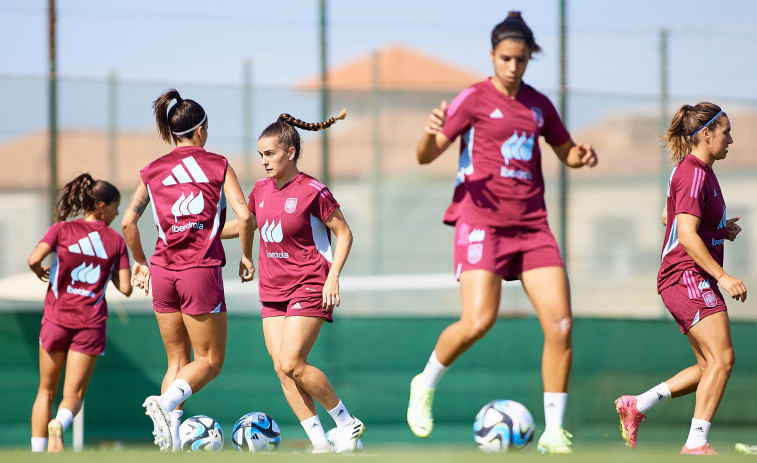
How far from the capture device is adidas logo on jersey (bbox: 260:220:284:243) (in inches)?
209

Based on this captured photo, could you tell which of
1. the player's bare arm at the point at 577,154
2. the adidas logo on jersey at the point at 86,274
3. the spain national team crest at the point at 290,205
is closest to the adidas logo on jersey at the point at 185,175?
the spain national team crest at the point at 290,205

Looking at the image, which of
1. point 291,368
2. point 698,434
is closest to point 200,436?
point 291,368

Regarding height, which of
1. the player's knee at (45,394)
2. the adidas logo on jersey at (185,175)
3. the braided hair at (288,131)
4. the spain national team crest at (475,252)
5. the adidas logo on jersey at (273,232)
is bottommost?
the player's knee at (45,394)

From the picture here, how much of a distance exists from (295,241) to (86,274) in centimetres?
199

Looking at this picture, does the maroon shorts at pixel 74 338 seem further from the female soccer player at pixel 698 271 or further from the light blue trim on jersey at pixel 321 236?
the female soccer player at pixel 698 271

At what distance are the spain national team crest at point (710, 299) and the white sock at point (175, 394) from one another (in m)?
3.09

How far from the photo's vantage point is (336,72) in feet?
29.5

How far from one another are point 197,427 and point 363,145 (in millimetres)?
4118

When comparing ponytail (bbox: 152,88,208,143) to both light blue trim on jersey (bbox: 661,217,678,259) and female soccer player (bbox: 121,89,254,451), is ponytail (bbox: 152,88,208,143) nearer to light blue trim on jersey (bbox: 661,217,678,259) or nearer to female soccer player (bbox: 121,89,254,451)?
female soccer player (bbox: 121,89,254,451)

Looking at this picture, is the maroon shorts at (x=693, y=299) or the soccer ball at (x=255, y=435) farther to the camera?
the soccer ball at (x=255, y=435)

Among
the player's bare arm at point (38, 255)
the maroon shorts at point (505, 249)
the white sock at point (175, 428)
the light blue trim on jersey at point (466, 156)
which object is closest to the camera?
the maroon shorts at point (505, 249)

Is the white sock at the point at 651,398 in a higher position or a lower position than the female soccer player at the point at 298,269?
lower

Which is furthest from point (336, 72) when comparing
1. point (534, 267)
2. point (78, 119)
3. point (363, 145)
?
point (534, 267)

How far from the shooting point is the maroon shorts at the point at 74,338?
640cm
